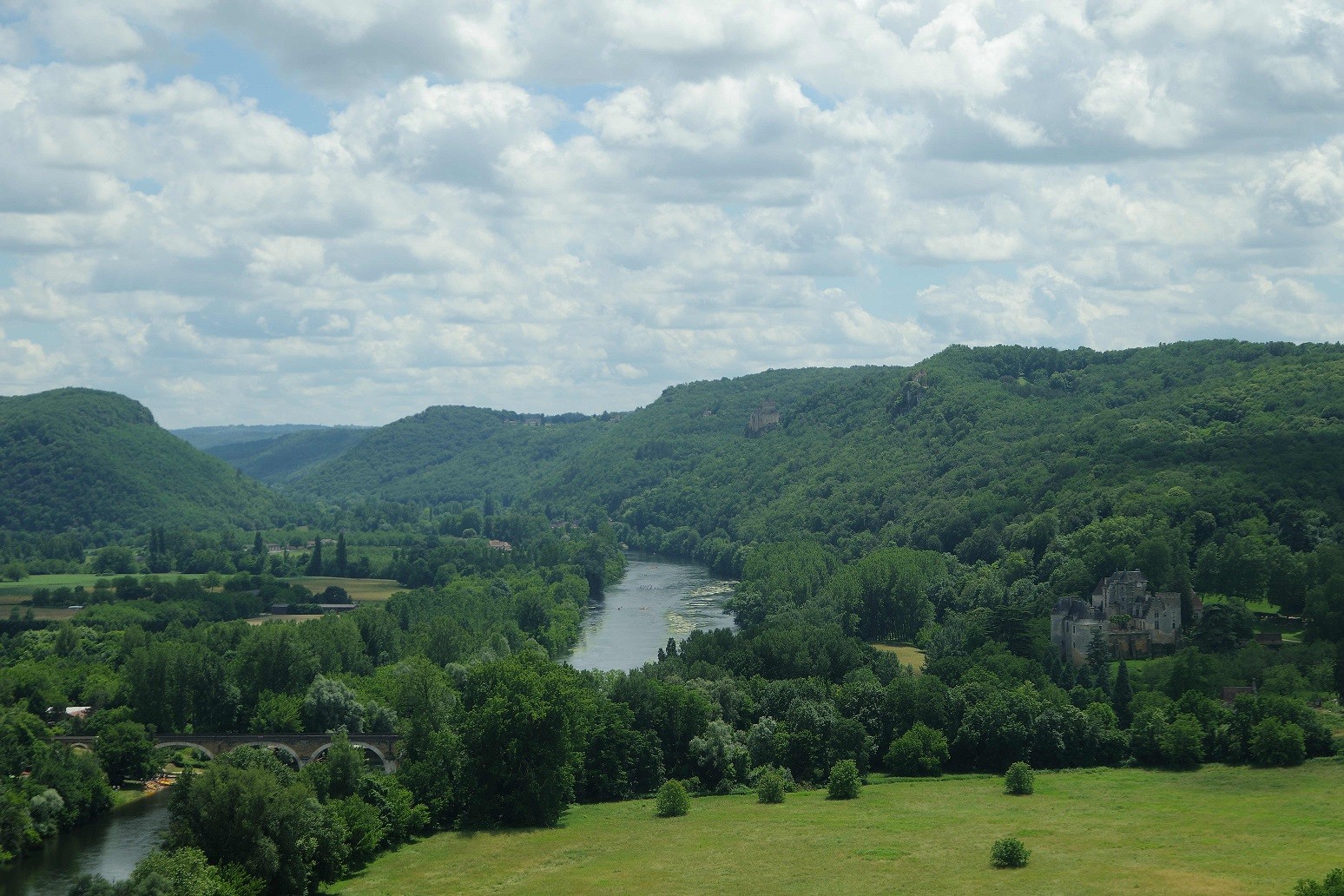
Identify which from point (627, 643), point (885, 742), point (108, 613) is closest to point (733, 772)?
point (885, 742)

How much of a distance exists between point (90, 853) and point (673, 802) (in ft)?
106

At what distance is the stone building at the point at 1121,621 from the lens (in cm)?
11719

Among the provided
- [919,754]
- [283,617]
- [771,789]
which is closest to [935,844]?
[771,789]

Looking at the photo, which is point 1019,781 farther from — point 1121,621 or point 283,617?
point 283,617

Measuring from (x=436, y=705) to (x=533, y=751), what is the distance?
12.9m

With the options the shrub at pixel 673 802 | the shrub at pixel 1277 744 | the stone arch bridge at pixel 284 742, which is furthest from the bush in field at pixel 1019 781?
the stone arch bridge at pixel 284 742

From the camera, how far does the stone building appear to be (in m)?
117

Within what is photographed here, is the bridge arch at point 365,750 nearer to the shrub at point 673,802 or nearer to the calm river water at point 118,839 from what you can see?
the calm river water at point 118,839

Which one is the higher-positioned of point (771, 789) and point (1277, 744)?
point (1277, 744)

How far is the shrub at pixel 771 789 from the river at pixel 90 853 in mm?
34030

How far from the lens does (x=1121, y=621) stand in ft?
387

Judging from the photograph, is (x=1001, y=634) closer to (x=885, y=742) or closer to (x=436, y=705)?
(x=885, y=742)

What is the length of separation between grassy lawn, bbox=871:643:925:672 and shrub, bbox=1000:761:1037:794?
3685 centimetres

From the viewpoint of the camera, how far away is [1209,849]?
71750 millimetres
